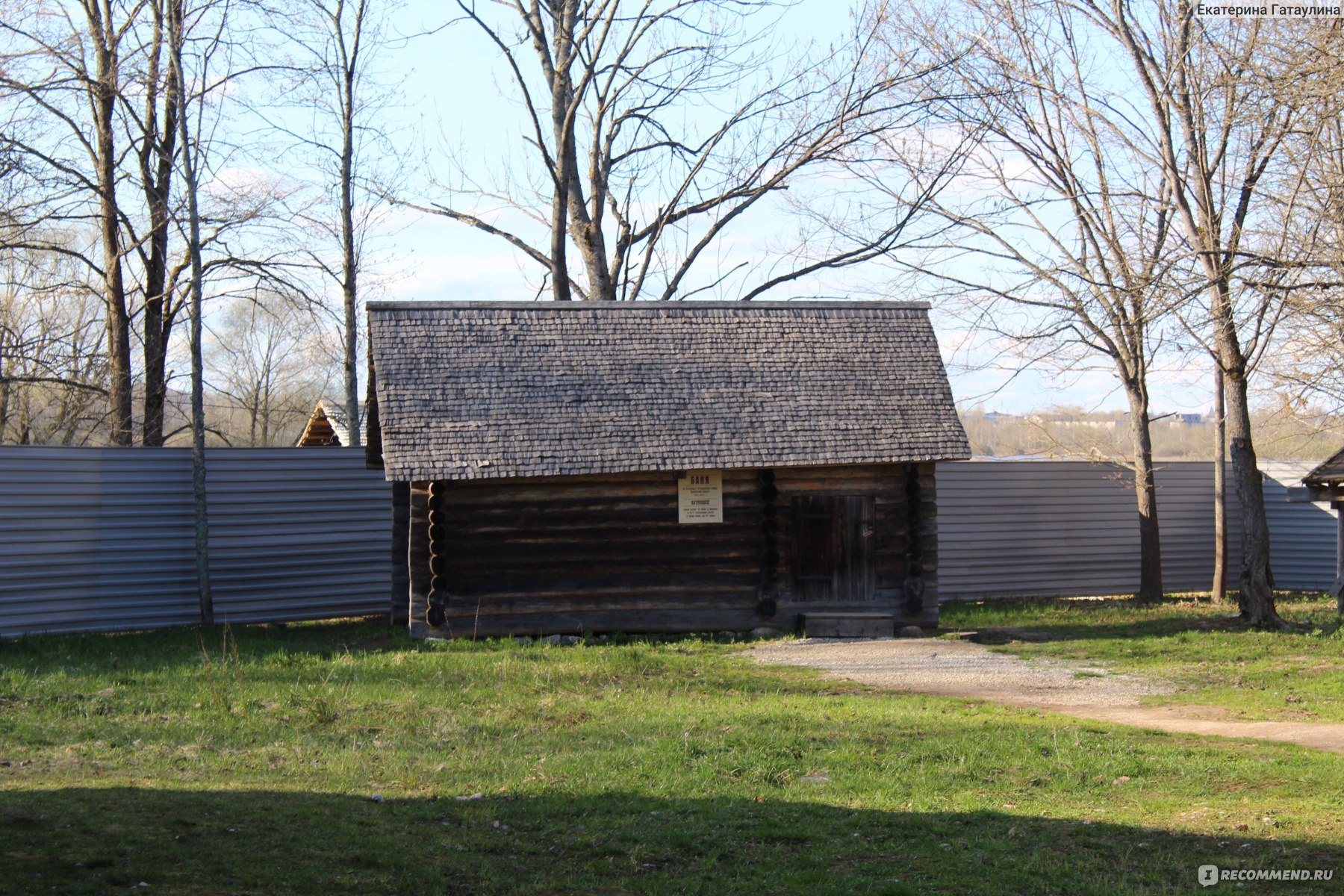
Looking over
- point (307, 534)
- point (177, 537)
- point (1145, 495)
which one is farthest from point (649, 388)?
point (1145, 495)

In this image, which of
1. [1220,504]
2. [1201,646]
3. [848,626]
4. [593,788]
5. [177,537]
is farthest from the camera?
[1220,504]

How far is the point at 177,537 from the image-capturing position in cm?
1781

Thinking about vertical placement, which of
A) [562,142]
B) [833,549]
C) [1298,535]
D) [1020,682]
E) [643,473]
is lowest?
[1020,682]

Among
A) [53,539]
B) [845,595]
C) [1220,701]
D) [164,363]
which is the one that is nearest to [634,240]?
[164,363]

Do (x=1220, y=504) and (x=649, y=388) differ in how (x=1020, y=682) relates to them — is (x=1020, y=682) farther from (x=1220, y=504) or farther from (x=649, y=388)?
(x=1220, y=504)

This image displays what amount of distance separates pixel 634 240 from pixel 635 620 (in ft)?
39.9

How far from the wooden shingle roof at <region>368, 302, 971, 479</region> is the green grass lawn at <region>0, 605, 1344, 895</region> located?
3.67 metres

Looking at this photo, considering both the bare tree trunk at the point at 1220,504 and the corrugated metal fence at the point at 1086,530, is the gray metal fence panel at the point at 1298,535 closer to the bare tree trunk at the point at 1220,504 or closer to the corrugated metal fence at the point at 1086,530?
the corrugated metal fence at the point at 1086,530

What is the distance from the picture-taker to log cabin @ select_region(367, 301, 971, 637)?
16109 mm

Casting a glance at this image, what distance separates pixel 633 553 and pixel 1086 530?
35.0 feet

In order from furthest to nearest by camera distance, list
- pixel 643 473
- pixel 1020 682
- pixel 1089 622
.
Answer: pixel 1089 622
pixel 643 473
pixel 1020 682

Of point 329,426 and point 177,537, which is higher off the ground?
point 329,426

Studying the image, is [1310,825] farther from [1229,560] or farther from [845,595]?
[1229,560]

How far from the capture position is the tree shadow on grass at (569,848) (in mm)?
5812
